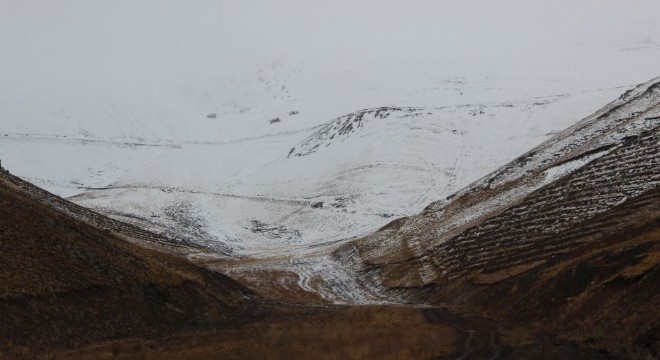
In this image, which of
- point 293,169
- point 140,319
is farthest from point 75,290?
point 293,169

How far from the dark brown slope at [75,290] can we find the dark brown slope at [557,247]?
1231 cm

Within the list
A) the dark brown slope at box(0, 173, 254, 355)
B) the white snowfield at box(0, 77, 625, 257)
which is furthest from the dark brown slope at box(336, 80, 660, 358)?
the white snowfield at box(0, 77, 625, 257)

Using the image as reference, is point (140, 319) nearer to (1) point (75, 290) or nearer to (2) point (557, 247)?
(1) point (75, 290)

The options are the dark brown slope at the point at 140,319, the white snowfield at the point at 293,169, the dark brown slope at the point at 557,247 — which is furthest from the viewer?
the white snowfield at the point at 293,169

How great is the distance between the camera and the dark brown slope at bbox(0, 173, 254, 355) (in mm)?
15703

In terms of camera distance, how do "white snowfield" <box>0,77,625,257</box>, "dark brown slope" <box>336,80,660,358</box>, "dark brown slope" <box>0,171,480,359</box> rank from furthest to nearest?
"white snowfield" <box>0,77,625,257</box>
"dark brown slope" <box>336,80,660,358</box>
"dark brown slope" <box>0,171,480,359</box>

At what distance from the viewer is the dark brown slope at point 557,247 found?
57.0 feet

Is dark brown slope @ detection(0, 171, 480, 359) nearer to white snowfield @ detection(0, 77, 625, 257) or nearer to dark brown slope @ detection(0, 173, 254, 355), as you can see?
dark brown slope @ detection(0, 173, 254, 355)

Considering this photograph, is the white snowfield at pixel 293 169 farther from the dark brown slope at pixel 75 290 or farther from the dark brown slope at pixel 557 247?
the dark brown slope at pixel 75 290

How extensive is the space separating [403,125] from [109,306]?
9270cm

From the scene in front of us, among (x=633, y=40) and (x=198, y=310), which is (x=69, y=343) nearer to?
(x=198, y=310)

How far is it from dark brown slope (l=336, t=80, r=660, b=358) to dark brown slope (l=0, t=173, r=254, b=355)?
12.3m

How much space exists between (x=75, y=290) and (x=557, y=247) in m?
23.0

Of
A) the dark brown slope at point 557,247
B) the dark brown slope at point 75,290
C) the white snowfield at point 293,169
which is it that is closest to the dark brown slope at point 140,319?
the dark brown slope at point 75,290
